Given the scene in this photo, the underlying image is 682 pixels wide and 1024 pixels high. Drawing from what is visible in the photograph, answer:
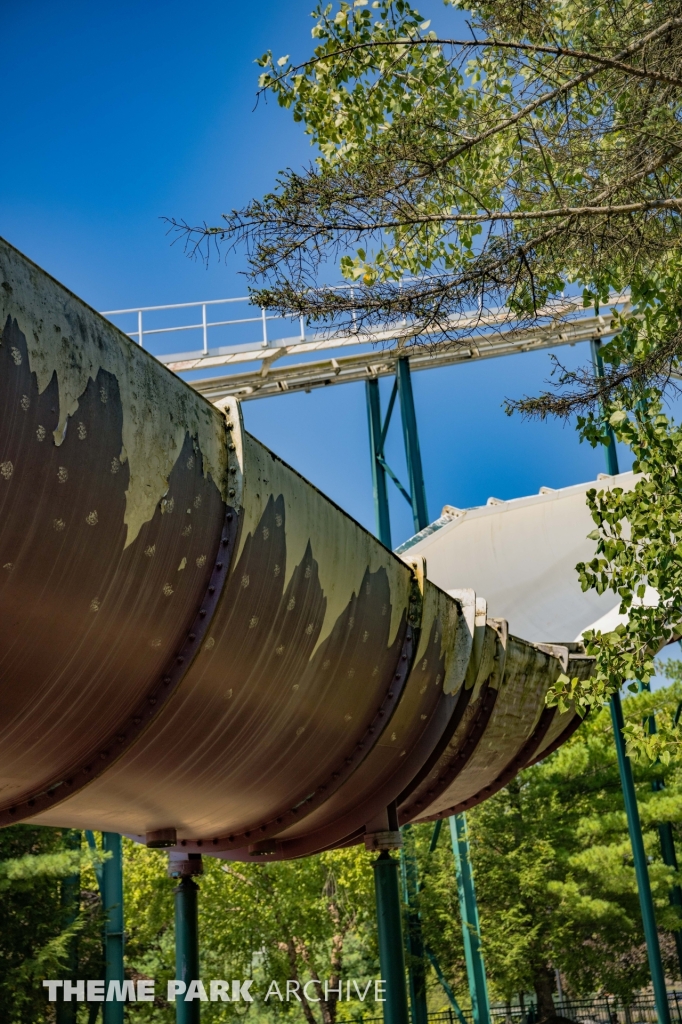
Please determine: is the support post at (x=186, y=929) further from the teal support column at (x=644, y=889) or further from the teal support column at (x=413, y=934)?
the teal support column at (x=413, y=934)

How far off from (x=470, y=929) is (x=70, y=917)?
6.70 metres

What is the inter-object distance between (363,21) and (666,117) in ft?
5.85

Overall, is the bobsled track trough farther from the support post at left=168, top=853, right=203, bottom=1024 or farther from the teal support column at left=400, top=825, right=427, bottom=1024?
the teal support column at left=400, top=825, right=427, bottom=1024

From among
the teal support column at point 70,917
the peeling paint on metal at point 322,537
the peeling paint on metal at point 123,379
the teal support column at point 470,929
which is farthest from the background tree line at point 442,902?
the peeling paint on metal at point 123,379

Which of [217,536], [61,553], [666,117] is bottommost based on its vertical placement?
[61,553]

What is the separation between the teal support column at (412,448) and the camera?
1970 cm

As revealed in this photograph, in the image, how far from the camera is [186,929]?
6727 millimetres

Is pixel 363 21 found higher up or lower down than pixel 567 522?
lower down

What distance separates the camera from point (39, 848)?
643 inches

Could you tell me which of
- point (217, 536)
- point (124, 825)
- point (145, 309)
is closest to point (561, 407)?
point (217, 536)

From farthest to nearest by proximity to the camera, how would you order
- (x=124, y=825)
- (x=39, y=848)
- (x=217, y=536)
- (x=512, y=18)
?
(x=39, y=848), (x=124, y=825), (x=512, y=18), (x=217, y=536)

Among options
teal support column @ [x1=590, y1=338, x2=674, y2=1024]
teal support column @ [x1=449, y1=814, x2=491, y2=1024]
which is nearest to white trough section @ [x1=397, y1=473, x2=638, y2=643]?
teal support column @ [x1=449, y1=814, x2=491, y2=1024]

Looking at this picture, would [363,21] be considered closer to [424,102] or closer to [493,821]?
[424,102]

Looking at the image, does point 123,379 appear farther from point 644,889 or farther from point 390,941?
point 644,889
